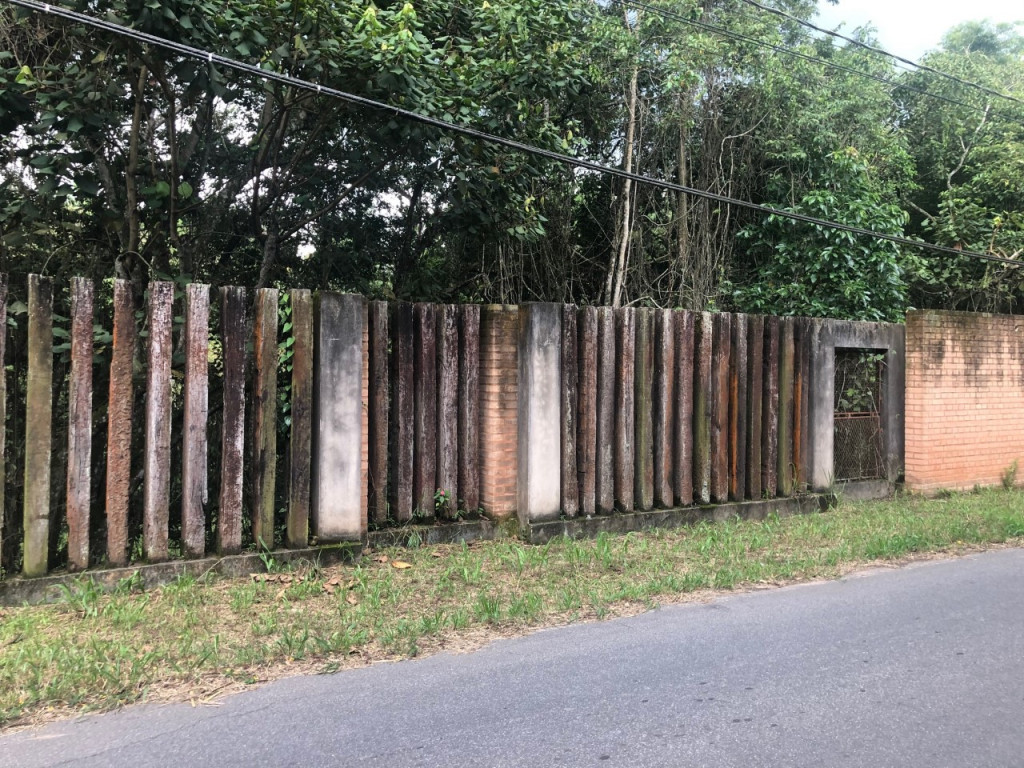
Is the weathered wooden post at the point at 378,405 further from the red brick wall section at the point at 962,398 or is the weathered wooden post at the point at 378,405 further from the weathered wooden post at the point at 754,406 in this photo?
the red brick wall section at the point at 962,398

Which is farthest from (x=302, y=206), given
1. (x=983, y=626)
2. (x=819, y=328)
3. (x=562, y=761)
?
(x=983, y=626)

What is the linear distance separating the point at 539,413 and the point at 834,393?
174 inches

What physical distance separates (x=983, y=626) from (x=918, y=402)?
517 cm

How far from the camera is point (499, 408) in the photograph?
662 cm

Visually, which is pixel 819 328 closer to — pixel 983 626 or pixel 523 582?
pixel 983 626

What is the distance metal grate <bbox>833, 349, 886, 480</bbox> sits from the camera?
9.02 metres

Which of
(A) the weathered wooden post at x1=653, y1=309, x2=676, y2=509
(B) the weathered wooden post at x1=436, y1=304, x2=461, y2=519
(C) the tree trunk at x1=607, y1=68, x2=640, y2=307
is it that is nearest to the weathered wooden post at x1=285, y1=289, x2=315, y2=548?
(B) the weathered wooden post at x1=436, y1=304, x2=461, y2=519

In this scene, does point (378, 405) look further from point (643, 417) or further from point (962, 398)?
point (962, 398)

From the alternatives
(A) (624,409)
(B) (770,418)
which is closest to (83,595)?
(A) (624,409)

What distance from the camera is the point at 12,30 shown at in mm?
6004

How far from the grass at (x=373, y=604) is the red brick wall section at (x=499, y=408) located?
585 mm

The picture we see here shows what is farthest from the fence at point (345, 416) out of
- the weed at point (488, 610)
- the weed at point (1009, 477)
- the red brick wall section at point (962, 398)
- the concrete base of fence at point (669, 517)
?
the weed at point (1009, 477)

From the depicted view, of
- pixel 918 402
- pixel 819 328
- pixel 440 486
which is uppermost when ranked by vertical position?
pixel 819 328

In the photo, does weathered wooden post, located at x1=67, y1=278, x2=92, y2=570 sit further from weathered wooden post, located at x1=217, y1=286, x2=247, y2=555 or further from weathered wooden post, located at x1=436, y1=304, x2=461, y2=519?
weathered wooden post, located at x1=436, y1=304, x2=461, y2=519
